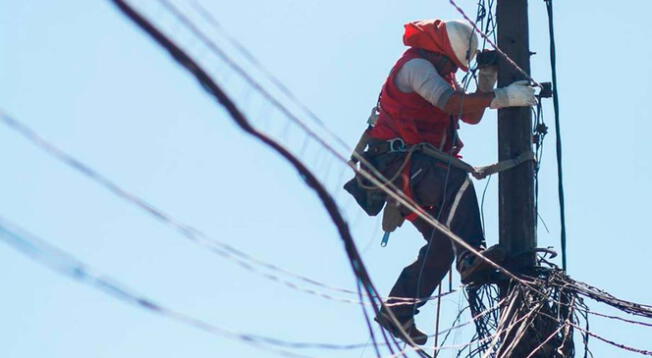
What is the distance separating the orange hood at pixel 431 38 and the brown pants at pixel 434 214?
24.5 inches

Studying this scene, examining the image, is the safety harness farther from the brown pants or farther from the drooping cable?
the drooping cable

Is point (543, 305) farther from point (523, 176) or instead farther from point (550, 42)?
point (550, 42)

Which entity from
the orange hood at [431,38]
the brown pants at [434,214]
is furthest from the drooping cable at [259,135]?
the orange hood at [431,38]

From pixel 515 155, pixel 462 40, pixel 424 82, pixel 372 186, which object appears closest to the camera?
pixel 424 82

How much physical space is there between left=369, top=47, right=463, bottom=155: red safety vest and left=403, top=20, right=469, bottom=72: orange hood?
0.05 meters

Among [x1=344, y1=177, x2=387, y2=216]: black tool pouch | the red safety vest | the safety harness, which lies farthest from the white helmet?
[x1=344, y1=177, x2=387, y2=216]: black tool pouch

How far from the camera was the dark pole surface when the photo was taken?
852 cm

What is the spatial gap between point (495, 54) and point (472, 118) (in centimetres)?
42

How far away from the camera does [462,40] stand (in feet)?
27.7

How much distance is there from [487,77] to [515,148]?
0.46 meters

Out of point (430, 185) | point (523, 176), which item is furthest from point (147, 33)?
point (523, 176)

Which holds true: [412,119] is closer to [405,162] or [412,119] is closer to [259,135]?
[405,162]

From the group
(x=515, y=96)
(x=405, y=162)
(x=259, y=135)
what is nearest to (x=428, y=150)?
(x=405, y=162)

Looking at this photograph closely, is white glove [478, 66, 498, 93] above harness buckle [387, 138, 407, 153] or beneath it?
above
